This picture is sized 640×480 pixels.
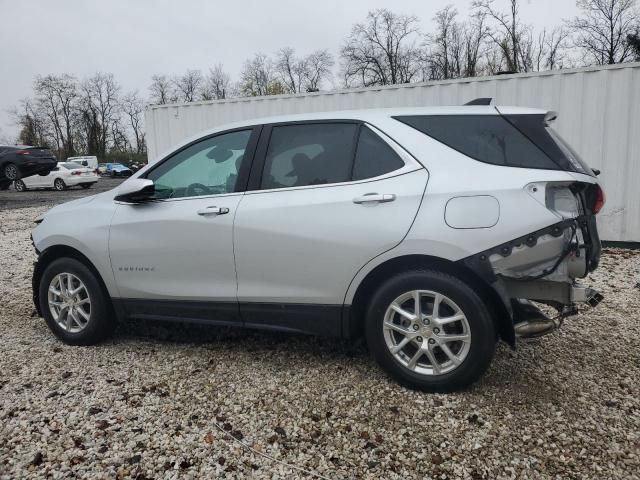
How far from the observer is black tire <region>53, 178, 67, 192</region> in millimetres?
25066

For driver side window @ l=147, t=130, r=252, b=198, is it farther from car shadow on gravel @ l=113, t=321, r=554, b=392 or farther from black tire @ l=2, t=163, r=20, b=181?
black tire @ l=2, t=163, r=20, b=181

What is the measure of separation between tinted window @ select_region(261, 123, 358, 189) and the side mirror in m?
0.85

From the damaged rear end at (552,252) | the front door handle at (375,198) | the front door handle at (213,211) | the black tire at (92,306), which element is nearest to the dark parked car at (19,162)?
the black tire at (92,306)

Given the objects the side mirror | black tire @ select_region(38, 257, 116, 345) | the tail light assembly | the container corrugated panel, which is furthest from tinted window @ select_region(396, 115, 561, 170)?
the container corrugated panel

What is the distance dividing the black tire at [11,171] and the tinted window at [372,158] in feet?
64.6

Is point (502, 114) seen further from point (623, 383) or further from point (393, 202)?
point (623, 383)

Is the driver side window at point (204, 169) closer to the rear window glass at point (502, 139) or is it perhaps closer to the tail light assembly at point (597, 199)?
the rear window glass at point (502, 139)

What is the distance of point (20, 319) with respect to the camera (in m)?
4.97

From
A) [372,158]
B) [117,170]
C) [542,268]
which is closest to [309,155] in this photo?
[372,158]

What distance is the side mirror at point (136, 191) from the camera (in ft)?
12.0

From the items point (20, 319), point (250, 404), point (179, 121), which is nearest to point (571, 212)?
point (250, 404)

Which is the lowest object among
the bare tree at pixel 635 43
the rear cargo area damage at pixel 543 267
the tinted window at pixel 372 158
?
the rear cargo area damage at pixel 543 267

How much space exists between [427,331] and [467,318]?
24cm

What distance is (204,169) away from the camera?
3.75 m
